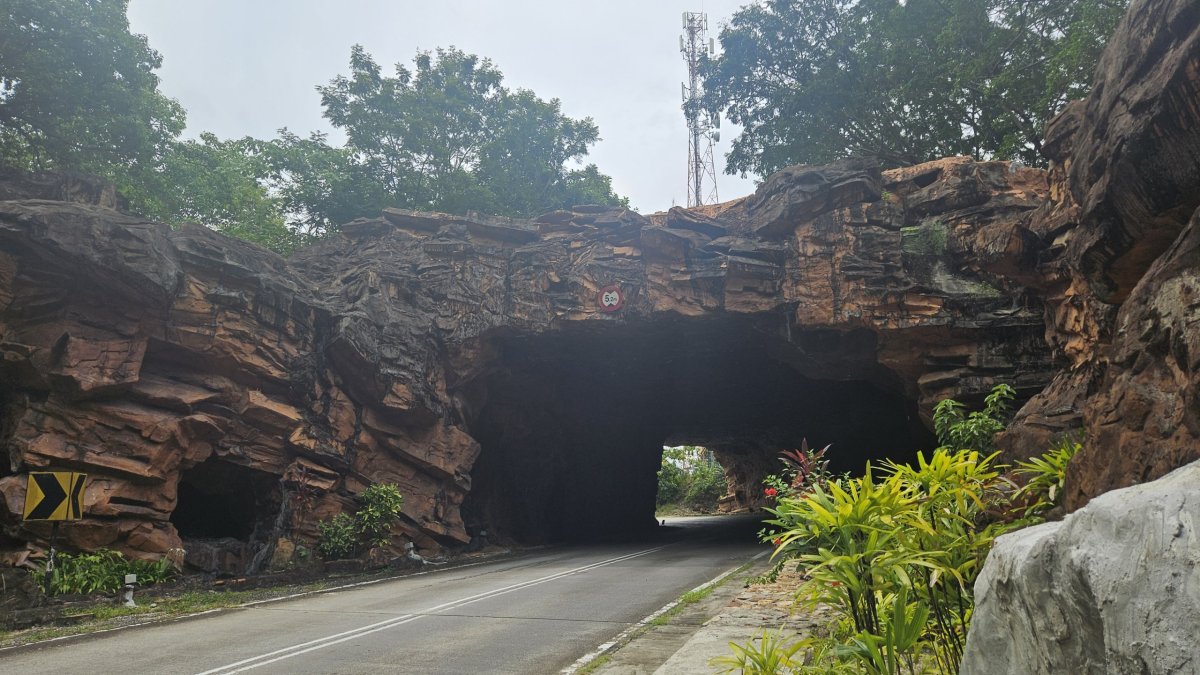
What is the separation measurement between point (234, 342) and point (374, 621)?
27.1 ft

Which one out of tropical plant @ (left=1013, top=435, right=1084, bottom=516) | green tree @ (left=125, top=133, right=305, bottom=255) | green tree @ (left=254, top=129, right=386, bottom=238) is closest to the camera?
tropical plant @ (left=1013, top=435, right=1084, bottom=516)

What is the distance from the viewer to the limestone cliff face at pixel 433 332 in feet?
41.4

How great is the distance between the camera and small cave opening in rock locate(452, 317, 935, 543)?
20.0 m

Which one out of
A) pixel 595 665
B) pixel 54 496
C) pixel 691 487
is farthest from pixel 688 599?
pixel 691 487

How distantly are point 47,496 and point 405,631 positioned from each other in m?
5.33

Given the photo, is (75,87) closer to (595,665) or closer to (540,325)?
(540,325)

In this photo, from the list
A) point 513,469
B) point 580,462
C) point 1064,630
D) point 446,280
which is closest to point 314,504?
point 446,280

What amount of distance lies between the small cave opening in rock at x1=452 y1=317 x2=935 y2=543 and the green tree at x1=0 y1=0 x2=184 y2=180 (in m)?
11.4

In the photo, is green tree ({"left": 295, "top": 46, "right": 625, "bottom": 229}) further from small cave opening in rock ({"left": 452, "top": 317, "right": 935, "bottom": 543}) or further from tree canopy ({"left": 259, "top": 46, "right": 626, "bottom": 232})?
small cave opening in rock ({"left": 452, "top": 317, "right": 935, "bottom": 543})

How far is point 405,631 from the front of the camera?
8.29 m

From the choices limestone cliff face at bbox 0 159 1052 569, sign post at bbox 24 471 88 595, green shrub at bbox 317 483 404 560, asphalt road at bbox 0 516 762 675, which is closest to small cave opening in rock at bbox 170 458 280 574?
limestone cliff face at bbox 0 159 1052 569

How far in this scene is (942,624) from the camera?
440cm

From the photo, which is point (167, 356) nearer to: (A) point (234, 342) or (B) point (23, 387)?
(A) point (234, 342)

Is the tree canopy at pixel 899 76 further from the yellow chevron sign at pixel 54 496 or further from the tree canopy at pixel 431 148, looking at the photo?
the yellow chevron sign at pixel 54 496
